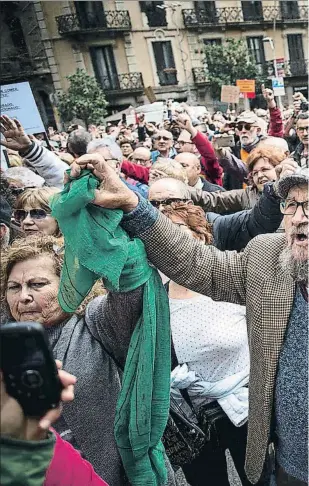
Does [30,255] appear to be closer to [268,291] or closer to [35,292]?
[35,292]

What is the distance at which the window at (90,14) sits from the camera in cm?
2323

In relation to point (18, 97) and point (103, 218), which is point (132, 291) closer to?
point (103, 218)

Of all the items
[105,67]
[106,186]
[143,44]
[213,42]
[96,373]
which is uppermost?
[143,44]

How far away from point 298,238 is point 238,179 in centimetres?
289

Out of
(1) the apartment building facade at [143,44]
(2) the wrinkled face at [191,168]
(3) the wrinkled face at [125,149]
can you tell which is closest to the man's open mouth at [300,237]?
(2) the wrinkled face at [191,168]

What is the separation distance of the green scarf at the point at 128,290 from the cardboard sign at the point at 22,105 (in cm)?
330

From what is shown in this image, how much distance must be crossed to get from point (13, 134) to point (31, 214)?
76cm

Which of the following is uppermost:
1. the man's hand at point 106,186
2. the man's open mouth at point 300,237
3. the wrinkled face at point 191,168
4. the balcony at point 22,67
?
the balcony at point 22,67

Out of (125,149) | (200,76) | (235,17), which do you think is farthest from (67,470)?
(235,17)

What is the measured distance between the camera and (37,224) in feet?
8.69

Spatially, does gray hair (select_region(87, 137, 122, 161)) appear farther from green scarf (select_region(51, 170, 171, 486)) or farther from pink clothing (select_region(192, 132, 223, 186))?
green scarf (select_region(51, 170, 171, 486))

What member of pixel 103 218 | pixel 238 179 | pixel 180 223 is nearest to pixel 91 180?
pixel 103 218

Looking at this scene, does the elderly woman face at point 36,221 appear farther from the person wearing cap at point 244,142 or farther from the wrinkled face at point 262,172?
the person wearing cap at point 244,142

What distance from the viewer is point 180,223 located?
7.10 feet
